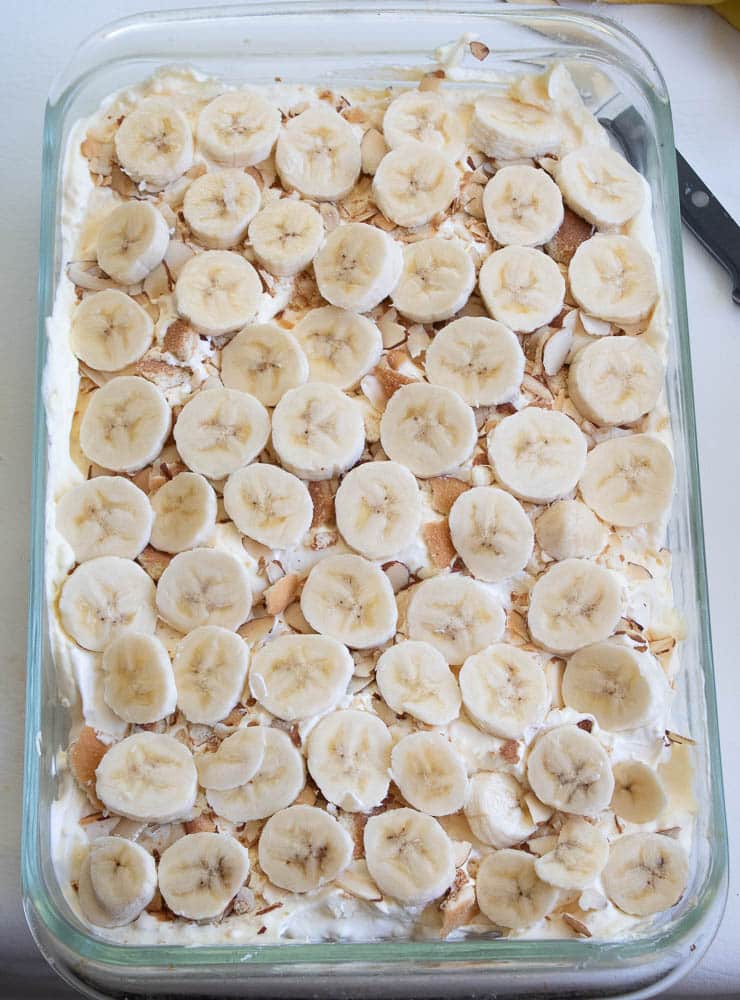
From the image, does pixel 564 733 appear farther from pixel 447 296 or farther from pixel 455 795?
pixel 447 296

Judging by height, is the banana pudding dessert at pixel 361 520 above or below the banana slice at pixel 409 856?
above

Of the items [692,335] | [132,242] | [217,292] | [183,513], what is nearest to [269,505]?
[183,513]

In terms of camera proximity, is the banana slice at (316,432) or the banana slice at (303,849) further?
the banana slice at (316,432)

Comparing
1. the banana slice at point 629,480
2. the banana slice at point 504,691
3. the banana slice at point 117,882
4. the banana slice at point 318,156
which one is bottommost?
the banana slice at point 117,882

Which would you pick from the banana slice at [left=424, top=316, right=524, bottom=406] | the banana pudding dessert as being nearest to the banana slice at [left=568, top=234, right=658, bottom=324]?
the banana pudding dessert

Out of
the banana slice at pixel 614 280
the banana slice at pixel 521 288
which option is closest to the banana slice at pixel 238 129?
the banana slice at pixel 521 288

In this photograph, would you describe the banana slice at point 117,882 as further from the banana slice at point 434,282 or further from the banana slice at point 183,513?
the banana slice at point 434,282

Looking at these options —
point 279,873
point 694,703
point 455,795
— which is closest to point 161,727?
point 279,873

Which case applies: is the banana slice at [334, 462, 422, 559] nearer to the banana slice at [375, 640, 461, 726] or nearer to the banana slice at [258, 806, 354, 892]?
the banana slice at [375, 640, 461, 726]
